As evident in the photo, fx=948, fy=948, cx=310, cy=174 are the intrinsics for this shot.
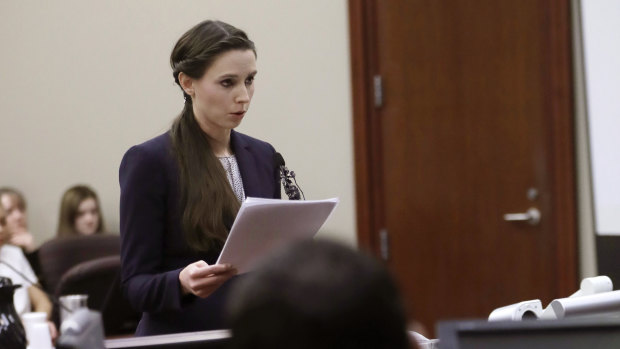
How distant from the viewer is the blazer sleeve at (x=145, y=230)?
1.90 m

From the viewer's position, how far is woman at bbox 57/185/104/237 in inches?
188

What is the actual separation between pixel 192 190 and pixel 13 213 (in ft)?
10.2

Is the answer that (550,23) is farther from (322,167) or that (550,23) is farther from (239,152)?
(239,152)

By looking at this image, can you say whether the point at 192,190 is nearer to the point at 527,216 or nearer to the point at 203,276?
the point at 203,276

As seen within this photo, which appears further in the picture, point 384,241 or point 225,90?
point 384,241

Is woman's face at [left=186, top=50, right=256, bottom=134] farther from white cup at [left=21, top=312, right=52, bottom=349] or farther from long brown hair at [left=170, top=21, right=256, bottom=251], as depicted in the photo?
white cup at [left=21, top=312, right=52, bottom=349]

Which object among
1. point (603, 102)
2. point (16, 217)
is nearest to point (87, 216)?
point (16, 217)

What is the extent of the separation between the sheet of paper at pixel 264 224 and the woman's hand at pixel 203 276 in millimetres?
22

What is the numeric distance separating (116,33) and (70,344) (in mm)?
4111

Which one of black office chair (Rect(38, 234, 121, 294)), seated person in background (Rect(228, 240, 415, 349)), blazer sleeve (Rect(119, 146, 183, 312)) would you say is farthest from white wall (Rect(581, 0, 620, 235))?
seated person in background (Rect(228, 240, 415, 349))

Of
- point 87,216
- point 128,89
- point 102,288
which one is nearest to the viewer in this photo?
point 102,288

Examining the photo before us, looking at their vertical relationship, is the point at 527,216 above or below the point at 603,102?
below

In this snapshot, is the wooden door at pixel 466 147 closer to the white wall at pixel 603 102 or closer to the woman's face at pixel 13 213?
the white wall at pixel 603 102

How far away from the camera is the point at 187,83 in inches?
83.4
